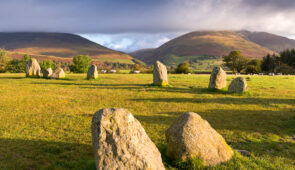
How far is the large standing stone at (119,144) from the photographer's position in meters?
4.58

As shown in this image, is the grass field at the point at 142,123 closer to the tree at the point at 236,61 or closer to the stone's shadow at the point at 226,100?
the stone's shadow at the point at 226,100

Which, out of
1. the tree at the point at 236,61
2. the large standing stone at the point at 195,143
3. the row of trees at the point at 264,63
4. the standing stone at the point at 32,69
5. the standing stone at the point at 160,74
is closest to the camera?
the large standing stone at the point at 195,143

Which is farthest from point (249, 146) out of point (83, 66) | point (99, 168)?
point (83, 66)

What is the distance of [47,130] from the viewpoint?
9078 millimetres

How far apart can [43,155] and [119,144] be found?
149 inches

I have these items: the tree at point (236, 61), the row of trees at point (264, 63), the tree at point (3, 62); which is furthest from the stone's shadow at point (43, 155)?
the tree at point (236, 61)

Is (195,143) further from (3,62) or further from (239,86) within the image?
(3,62)

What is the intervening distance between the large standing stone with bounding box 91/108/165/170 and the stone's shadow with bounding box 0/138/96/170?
1.32 m

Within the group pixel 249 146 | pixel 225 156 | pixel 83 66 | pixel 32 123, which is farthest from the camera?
pixel 83 66

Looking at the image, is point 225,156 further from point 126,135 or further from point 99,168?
point 99,168

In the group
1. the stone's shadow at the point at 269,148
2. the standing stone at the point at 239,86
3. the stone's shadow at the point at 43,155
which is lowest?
the stone's shadow at the point at 43,155

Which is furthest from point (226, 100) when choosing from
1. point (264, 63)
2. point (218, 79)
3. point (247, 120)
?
point (264, 63)

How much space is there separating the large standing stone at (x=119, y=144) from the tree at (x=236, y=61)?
71.6 meters

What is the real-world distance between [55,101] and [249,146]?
13077mm
